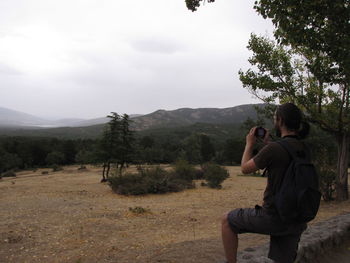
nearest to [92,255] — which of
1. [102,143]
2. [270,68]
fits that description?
[270,68]

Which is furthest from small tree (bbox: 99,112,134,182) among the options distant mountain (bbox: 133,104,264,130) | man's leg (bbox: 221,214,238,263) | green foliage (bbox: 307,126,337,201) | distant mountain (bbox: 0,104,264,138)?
distant mountain (bbox: 133,104,264,130)

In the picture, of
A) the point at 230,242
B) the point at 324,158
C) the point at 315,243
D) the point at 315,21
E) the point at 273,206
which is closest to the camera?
the point at 273,206

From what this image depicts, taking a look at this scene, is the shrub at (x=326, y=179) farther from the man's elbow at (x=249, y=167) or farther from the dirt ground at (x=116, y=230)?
the man's elbow at (x=249, y=167)

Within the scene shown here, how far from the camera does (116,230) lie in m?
8.08

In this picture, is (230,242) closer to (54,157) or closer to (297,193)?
(297,193)

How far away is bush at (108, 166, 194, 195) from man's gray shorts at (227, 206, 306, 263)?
1371cm

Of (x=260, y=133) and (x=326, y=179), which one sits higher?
(x=260, y=133)

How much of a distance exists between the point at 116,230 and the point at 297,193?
6901mm

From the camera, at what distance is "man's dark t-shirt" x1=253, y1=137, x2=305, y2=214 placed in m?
2.24

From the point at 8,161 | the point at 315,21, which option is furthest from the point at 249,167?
the point at 8,161

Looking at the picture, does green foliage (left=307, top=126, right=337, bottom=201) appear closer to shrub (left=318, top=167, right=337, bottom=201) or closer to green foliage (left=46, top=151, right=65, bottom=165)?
shrub (left=318, top=167, right=337, bottom=201)

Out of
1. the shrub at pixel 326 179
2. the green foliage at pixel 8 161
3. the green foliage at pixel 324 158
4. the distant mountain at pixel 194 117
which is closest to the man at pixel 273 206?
the green foliage at pixel 324 158

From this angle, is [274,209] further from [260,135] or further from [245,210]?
[260,135]

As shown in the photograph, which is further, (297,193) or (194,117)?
(194,117)
